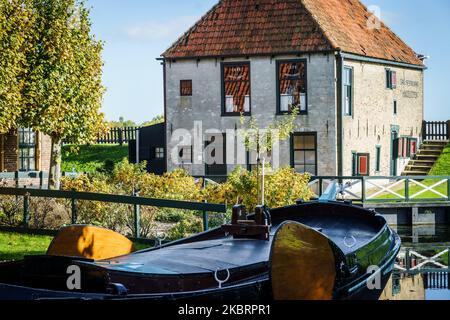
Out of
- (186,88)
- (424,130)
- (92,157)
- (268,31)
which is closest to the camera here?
(268,31)

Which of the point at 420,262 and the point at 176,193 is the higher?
the point at 176,193

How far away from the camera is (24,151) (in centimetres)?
3372

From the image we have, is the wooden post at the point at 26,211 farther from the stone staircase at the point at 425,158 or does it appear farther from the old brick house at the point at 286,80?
the stone staircase at the point at 425,158

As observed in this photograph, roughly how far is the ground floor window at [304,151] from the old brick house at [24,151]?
978 cm

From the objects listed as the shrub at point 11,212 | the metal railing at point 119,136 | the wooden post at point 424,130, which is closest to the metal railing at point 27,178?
the shrub at point 11,212

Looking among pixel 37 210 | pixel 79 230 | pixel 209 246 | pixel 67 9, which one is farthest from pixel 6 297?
pixel 67 9

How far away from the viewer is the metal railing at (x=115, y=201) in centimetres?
1739

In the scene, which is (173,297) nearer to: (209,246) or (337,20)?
(209,246)

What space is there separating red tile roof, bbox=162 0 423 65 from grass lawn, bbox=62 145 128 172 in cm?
1207

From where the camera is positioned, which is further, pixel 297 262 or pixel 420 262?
pixel 420 262

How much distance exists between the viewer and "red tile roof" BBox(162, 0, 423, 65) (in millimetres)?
31531

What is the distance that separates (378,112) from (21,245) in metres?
20.5

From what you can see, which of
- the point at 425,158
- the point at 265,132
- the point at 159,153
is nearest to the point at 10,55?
the point at 265,132

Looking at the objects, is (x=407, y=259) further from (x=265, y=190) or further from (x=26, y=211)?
(x=26, y=211)
